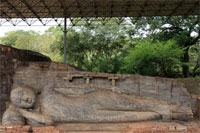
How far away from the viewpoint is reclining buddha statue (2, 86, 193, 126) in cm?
551

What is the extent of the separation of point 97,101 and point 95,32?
527 inches

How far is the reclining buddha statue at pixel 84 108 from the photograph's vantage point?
18.1ft

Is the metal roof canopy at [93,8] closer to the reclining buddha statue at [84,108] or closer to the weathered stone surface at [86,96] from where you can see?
the weathered stone surface at [86,96]

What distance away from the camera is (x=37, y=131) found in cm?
491

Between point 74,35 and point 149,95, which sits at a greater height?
point 74,35

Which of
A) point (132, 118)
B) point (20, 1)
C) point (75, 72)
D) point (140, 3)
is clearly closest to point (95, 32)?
point (140, 3)

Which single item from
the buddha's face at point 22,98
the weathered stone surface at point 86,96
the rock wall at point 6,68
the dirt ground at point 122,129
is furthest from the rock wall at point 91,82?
the dirt ground at point 122,129

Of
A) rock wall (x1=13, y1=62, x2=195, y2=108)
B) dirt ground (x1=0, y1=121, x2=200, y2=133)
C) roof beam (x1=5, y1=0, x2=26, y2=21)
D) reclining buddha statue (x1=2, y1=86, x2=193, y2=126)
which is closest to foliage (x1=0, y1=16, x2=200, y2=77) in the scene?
roof beam (x1=5, y1=0, x2=26, y2=21)

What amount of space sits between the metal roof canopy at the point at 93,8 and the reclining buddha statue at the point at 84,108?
959 centimetres

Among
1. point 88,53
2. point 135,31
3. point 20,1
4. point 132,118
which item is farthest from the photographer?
point 88,53

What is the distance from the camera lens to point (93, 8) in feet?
46.8

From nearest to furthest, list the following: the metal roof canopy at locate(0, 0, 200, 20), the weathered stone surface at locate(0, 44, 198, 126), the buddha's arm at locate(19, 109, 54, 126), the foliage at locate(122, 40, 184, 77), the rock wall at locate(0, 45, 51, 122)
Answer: the buddha's arm at locate(19, 109, 54, 126), the weathered stone surface at locate(0, 44, 198, 126), the rock wall at locate(0, 45, 51, 122), the foliage at locate(122, 40, 184, 77), the metal roof canopy at locate(0, 0, 200, 20)

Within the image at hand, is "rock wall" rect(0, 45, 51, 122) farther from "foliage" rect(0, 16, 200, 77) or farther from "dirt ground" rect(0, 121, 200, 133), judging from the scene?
"foliage" rect(0, 16, 200, 77)

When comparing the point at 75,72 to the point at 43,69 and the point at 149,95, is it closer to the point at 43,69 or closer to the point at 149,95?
the point at 43,69
